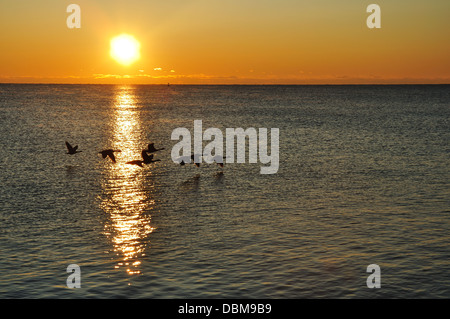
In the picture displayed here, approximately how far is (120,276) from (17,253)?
6.16 meters

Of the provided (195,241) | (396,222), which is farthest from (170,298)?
(396,222)

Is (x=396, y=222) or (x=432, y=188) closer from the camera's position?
(x=396, y=222)

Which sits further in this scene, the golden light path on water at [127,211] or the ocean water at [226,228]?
the golden light path on water at [127,211]

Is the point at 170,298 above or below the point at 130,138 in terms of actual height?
below

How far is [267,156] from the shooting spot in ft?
203

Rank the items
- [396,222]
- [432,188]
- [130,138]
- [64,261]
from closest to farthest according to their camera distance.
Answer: [64,261], [396,222], [432,188], [130,138]

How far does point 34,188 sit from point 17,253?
56.2 ft

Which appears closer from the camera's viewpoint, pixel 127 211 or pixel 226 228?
pixel 226 228

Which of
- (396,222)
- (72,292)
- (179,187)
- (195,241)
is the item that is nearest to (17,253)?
(72,292)

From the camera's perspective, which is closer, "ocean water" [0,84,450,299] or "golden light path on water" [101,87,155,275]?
"ocean water" [0,84,450,299]

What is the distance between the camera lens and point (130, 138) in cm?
9006

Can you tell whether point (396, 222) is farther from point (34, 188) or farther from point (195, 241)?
point (34, 188)

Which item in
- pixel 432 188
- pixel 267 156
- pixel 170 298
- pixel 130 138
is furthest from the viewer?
pixel 130 138
